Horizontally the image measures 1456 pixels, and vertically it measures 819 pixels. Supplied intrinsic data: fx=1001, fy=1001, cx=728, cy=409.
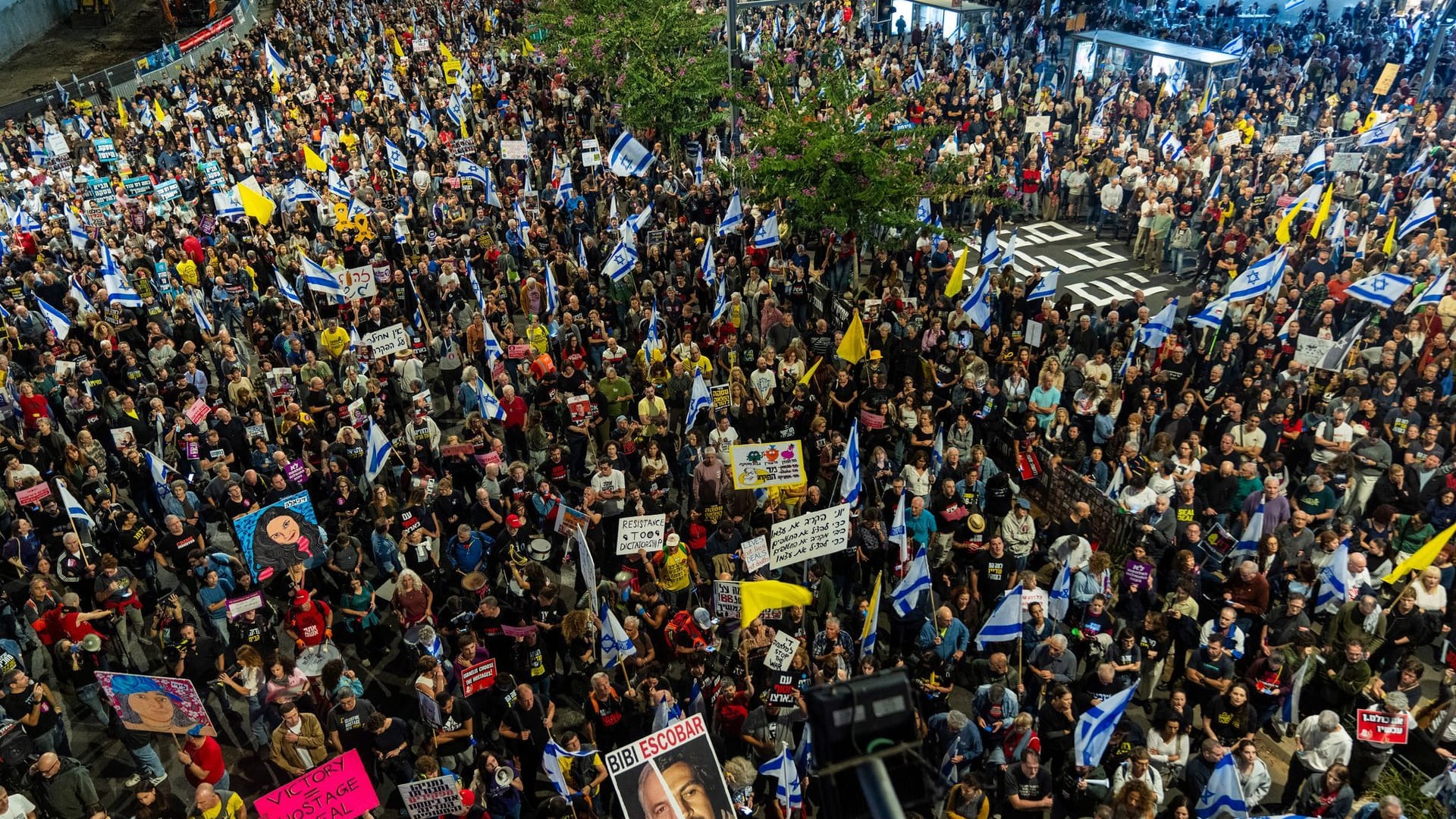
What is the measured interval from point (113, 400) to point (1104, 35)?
29077 mm

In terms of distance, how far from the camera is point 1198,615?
34.0ft

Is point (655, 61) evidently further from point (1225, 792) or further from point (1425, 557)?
point (1225, 792)

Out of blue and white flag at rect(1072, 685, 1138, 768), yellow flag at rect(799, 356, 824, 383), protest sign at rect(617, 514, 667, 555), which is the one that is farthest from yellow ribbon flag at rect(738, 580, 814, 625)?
yellow flag at rect(799, 356, 824, 383)

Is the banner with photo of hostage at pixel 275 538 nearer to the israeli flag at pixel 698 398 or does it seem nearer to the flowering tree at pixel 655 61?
the israeli flag at pixel 698 398

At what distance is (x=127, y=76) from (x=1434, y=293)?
43.7 meters

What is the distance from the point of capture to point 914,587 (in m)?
10.4

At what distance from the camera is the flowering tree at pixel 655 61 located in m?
26.0

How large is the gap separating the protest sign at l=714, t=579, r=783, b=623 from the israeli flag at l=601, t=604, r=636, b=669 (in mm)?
1046

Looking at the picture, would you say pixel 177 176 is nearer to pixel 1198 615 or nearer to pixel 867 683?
pixel 1198 615

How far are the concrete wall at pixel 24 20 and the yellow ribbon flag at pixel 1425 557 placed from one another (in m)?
60.5

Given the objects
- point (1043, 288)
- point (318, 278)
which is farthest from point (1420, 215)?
point (318, 278)

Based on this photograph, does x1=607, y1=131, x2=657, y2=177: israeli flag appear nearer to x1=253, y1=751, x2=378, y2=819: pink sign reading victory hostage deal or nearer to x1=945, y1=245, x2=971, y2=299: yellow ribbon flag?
x1=945, y1=245, x2=971, y2=299: yellow ribbon flag

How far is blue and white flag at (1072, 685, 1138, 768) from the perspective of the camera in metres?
8.53

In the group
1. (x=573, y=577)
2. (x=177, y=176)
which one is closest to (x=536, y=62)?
(x=177, y=176)
